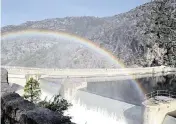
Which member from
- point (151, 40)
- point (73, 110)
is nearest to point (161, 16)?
point (151, 40)

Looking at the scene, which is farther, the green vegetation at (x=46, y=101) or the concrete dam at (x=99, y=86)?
the concrete dam at (x=99, y=86)

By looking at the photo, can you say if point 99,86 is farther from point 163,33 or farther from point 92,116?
point 163,33

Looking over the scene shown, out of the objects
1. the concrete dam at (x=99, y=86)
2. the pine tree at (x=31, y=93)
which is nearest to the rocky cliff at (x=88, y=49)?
the concrete dam at (x=99, y=86)

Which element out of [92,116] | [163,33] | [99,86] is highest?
[163,33]

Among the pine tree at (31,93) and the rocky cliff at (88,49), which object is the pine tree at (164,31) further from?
the pine tree at (31,93)

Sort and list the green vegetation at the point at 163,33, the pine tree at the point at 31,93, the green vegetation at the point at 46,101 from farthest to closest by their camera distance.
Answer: the green vegetation at the point at 163,33 < the pine tree at the point at 31,93 < the green vegetation at the point at 46,101

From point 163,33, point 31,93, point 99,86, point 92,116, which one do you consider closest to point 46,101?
point 31,93

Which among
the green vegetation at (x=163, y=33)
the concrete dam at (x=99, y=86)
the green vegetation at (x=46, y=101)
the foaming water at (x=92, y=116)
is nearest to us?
the green vegetation at (x=46, y=101)

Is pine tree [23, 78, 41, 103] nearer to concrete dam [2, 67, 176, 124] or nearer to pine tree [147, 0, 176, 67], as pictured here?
concrete dam [2, 67, 176, 124]

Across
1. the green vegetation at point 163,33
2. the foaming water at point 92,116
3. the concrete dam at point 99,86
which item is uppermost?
the green vegetation at point 163,33
